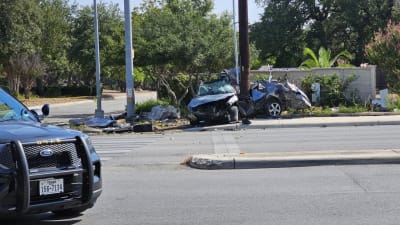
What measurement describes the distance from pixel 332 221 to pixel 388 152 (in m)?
5.22

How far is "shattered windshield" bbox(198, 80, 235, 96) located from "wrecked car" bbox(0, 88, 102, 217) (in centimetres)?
1672

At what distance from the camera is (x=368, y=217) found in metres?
7.35

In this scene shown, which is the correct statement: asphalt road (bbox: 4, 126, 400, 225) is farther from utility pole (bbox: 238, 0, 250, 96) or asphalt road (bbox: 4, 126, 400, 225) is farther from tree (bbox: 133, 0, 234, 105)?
tree (bbox: 133, 0, 234, 105)

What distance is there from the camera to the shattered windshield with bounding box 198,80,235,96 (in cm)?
2382

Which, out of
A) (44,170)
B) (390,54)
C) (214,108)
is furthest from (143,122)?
(44,170)

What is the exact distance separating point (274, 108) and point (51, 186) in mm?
19070

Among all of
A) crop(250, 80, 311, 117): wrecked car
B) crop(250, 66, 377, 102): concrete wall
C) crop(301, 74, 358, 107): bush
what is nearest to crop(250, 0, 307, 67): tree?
crop(250, 66, 377, 102): concrete wall

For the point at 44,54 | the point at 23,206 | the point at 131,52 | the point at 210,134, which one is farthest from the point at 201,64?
the point at 44,54

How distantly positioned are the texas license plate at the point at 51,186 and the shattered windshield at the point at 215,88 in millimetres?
17250

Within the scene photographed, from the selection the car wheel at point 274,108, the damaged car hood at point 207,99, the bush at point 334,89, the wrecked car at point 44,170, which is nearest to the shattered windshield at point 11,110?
the wrecked car at point 44,170

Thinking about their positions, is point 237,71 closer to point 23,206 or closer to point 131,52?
point 131,52

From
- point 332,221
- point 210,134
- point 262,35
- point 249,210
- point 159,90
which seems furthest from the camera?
point 262,35

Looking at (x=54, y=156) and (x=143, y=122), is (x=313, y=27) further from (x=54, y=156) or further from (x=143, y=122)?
(x=54, y=156)

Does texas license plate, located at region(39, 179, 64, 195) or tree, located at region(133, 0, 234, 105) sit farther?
tree, located at region(133, 0, 234, 105)
